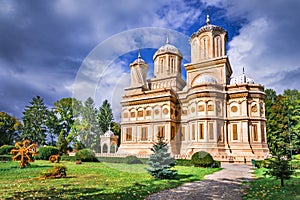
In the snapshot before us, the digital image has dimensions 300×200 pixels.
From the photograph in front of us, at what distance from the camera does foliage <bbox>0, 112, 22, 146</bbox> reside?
45.3 m

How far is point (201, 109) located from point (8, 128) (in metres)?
41.2

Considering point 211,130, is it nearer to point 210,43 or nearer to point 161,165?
point 210,43

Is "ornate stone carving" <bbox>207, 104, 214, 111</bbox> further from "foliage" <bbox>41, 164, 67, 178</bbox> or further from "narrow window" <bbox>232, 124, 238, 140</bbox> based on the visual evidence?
"foliage" <bbox>41, 164, 67, 178</bbox>

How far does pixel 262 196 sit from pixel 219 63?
84.0ft

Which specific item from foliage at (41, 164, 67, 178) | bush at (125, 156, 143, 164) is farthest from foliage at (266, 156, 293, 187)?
bush at (125, 156, 143, 164)

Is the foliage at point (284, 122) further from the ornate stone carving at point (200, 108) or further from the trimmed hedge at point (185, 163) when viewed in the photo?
the trimmed hedge at point (185, 163)

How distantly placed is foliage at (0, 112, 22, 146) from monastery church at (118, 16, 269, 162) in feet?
89.0

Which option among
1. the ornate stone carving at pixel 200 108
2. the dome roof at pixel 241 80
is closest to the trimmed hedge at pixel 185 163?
the ornate stone carving at pixel 200 108

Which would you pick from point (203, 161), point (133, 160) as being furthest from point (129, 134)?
point (203, 161)

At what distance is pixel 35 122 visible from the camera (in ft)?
145

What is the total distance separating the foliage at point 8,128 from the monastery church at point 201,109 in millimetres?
27140

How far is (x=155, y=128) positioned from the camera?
3127 cm

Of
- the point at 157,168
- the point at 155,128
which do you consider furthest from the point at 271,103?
the point at 157,168

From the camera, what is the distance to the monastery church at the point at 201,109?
26844mm
